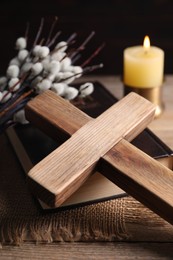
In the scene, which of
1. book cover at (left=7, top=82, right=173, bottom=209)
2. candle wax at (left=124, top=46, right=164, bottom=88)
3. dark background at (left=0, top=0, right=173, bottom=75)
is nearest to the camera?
book cover at (left=7, top=82, right=173, bottom=209)

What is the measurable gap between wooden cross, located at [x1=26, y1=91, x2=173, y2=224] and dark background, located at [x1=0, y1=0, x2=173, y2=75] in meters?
0.38

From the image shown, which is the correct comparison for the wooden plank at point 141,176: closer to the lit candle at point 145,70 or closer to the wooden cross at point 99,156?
the wooden cross at point 99,156

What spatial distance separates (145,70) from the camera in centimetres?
100

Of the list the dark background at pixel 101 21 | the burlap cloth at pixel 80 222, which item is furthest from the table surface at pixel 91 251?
the dark background at pixel 101 21

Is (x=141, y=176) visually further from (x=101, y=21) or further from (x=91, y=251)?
(x=101, y=21)

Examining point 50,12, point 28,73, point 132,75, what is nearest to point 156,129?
point 132,75

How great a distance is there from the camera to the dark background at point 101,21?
→ 1.14 meters

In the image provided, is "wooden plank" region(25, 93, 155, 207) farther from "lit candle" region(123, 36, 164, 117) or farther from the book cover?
"lit candle" region(123, 36, 164, 117)

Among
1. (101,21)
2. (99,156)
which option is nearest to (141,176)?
(99,156)

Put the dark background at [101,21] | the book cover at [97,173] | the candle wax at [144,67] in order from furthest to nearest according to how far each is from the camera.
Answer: the dark background at [101,21] → the candle wax at [144,67] → the book cover at [97,173]

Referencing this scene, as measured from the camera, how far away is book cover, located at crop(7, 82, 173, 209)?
2.54 feet

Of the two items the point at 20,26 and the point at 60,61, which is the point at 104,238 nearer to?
the point at 60,61

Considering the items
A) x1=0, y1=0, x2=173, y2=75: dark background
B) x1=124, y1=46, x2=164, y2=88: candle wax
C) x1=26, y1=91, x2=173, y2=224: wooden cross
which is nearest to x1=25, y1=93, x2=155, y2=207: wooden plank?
x1=26, y1=91, x2=173, y2=224: wooden cross

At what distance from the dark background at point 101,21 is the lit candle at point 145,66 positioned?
164 millimetres
